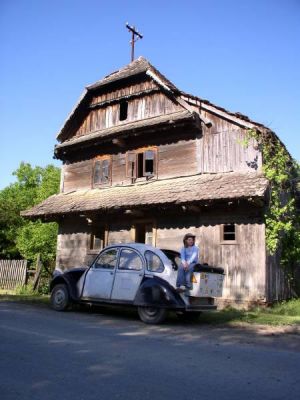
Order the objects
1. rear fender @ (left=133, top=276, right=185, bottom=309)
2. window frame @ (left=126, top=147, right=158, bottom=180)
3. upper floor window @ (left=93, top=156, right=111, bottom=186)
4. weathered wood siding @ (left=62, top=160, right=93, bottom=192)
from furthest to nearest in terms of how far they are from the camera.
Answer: weathered wood siding @ (left=62, top=160, right=93, bottom=192) → upper floor window @ (left=93, top=156, right=111, bottom=186) → window frame @ (left=126, top=147, right=158, bottom=180) → rear fender @ (left=133, top=276, right=185, bottom=309)

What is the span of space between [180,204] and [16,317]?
6047mm

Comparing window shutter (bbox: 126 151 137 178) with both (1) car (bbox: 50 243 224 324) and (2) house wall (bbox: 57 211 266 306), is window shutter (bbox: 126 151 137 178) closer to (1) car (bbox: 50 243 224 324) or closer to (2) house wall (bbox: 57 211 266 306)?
(2) house wall (bbox: 57 211 266 306)

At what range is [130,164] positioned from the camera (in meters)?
17.4

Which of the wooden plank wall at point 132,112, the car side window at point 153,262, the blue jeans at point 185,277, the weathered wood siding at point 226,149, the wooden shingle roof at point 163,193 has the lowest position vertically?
the blue jeans at point 185,277

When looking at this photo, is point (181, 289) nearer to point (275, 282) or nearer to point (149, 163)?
point (275, 282)

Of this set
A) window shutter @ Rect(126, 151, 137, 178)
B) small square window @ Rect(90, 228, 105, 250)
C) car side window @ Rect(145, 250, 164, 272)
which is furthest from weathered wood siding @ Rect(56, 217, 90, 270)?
car side window @ Rect(145, 250, 164, 272)

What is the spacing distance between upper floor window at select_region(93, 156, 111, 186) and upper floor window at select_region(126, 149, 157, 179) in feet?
3.83

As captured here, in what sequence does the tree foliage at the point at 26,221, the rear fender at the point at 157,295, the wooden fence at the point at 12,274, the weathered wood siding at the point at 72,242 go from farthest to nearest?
the tree foliage at the point at 26,221 → the wooden fence at the point at 12,274 → the weathered wood siding at the point at 72,242 → the rear fender at the point at 157,295

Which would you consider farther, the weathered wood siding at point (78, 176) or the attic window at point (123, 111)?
the weathered wood siding at point (78, 176)

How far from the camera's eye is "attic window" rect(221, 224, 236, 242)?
45.1 ft

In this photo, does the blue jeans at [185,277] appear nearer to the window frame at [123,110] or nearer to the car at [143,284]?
the car at [143,284]

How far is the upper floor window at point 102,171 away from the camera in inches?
719

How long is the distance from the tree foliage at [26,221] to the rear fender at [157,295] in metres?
17.9

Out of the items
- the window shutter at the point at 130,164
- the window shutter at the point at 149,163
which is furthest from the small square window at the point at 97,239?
the window shutter at the point at 149,163
